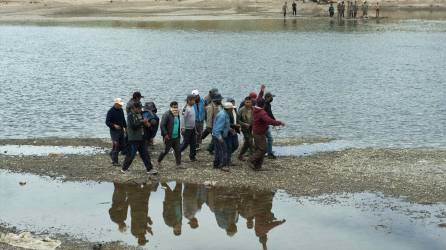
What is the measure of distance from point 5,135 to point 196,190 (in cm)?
999

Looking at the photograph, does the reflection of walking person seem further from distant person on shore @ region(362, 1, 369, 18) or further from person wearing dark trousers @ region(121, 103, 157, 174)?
distant person on shore @ region(362, 1, 369, 18)

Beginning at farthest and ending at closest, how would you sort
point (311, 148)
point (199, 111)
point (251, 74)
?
point (251, 74) < point (311, 148) < point (199, 111)

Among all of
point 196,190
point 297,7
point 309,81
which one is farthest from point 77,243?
point 297,7

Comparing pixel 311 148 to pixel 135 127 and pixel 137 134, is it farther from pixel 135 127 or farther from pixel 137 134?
pixel 135 127

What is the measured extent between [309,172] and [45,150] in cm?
833

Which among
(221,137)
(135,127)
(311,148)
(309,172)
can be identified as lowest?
(311,148)

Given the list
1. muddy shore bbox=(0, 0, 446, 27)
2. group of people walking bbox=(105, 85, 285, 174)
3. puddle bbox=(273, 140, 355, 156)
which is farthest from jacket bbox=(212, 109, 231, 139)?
muddy shore bbox=(0, 0, 446, 27)

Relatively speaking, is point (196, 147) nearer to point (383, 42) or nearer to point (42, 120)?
point (42, 120)

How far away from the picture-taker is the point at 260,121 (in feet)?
59.7

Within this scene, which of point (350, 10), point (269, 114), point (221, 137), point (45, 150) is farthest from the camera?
point (350, 10)

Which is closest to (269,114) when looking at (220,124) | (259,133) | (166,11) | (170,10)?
(259,133)

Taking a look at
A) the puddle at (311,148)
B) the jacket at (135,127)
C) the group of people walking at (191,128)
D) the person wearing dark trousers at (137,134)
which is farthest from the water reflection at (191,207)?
the puddle at (311,148)

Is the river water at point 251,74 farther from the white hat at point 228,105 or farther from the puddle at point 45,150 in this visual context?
the white hat at point 228,105

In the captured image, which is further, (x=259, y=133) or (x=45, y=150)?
(x=45, y=150)
